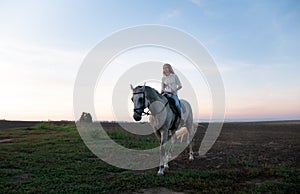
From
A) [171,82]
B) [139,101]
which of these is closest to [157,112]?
[139,101]

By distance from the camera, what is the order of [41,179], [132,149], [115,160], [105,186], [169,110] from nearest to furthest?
[105,186] < [41,179] < [169,110] < [115,160] < [132,149]

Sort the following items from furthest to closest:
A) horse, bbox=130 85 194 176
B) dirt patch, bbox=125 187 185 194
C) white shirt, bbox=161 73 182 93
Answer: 1. white shirt, bbox=161 73 182 93
2. horse, bbox=130 85 194 176
3. dirt patch, bbox=125 187 185 194

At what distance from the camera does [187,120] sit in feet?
48.8

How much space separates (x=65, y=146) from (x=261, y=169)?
1146 centimetres

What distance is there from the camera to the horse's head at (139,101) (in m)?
10.4

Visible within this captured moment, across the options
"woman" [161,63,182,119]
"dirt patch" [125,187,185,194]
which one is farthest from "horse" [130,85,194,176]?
"dirt patch" [125,187,185,194]

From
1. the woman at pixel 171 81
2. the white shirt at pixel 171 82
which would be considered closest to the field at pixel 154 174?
the woman at pixel 171 81

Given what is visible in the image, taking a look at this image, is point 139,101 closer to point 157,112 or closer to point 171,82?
point 157,112

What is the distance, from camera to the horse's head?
10.4m

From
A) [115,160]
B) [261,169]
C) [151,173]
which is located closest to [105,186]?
[151,173]

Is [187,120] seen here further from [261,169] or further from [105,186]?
[105,186]

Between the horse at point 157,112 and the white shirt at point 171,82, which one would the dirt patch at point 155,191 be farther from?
the white shirt at point 171,82

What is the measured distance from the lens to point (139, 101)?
10484mm

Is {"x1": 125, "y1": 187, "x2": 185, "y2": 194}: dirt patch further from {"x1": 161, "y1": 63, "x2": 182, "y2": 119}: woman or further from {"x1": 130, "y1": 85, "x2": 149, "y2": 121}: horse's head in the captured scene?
{"x1": 161, "y1": 63, "x2": 182, "y2": 119}: woman
